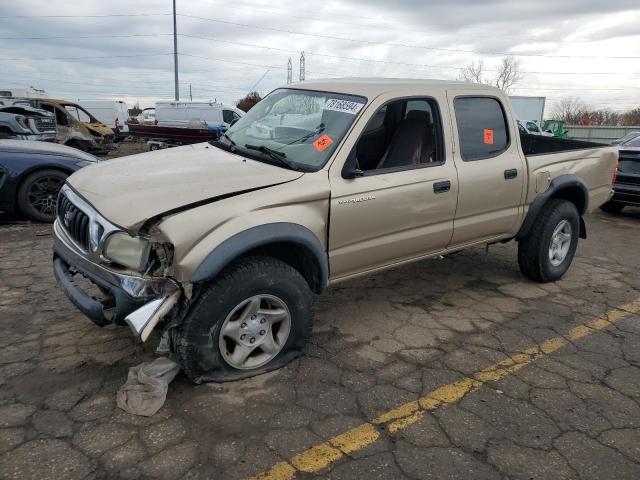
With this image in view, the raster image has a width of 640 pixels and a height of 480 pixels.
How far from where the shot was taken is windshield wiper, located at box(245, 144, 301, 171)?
3.37 meters

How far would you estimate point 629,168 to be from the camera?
8.55 m

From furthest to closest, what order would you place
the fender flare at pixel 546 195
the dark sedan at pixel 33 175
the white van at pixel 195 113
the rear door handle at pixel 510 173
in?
the white van at pixel 195 113 < the dark sedan at pixel 33 175 < the fender flare at pixel 546 195 < the rear door handle at pixel 510 173

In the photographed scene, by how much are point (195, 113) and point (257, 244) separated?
818 inches

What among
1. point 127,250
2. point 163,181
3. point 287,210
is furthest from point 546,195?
point 127,250

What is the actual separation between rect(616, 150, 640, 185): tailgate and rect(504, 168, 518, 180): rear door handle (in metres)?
5.23

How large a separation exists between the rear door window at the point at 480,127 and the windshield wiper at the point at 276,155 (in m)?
1.47

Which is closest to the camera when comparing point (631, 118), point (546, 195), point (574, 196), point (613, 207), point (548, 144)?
point (546, 195)

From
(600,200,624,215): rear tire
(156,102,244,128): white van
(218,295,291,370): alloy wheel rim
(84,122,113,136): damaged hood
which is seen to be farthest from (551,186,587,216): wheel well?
(156,102,244,128): white van

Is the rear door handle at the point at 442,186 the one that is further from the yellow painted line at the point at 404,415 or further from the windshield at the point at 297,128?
the yellow painted line at the point at 404,415

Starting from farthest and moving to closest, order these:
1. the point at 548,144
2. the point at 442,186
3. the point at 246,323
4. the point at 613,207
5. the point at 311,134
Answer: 1. the point at 613,207
2. the point at 548,144
3. the point at 442,186
4. the point at 311,134
5. the point at 246,323

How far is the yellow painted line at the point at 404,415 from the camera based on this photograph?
2469 mm

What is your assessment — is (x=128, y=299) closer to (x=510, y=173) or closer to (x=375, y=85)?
(x=375, y=85)

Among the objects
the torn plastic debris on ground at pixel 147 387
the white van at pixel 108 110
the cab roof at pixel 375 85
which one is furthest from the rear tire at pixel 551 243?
the white van at pixel 108 110

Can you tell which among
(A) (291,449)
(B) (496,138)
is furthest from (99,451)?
(B) (496,138)
